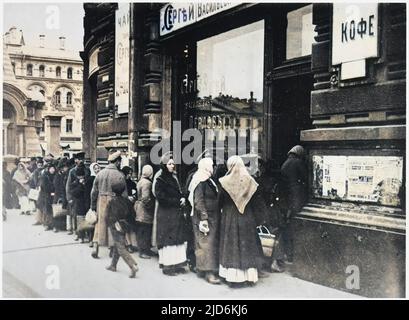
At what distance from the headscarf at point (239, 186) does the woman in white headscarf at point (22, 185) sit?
10.3ft

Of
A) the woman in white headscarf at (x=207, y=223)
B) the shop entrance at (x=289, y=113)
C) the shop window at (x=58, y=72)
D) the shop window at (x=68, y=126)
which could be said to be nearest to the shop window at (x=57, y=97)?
the shop window at (x=58, y=72)

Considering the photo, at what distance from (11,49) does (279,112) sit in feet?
12.5

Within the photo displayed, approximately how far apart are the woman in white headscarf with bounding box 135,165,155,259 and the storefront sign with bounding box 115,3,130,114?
193 centimetres

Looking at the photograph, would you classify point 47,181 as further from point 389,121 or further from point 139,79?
point 389,121

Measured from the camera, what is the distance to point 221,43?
275 inches

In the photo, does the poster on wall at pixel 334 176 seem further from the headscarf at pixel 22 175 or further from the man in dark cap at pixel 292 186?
the headscarf at pixel 22 175

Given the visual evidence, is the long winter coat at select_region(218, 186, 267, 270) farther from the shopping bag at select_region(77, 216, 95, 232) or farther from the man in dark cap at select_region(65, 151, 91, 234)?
the man in dark cap at select_region(65, 151, 91, 234)

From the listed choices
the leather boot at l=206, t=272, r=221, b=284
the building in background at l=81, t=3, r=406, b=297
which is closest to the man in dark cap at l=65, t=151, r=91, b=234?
the building in background at l=81, t=3, r=406, b=297

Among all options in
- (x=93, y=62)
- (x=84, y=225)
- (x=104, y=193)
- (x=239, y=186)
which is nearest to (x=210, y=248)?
(x=239, y=186)

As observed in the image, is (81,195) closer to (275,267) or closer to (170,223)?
(170,223)

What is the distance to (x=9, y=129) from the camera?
21.8 feet

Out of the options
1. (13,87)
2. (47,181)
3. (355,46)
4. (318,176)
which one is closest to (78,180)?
(47,181)

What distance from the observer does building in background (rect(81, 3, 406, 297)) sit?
182 inches

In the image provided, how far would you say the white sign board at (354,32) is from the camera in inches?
184
